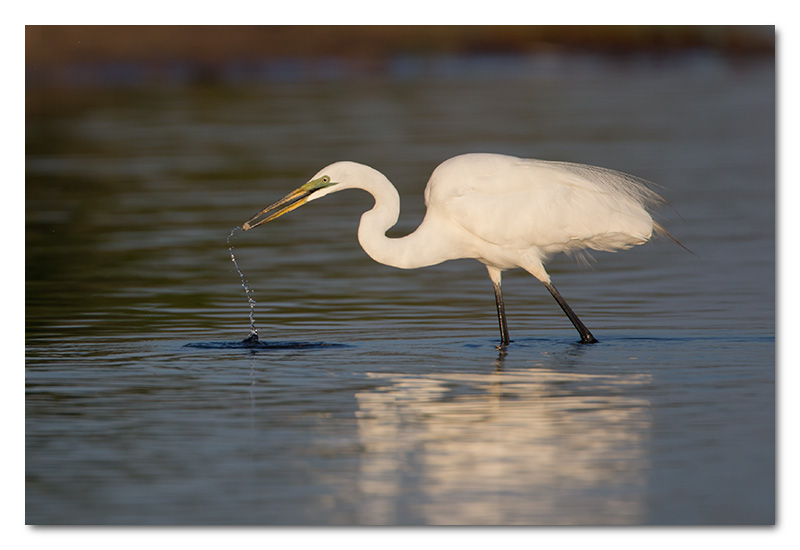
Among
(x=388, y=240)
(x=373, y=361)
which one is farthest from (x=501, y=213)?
(x=373, y=361)

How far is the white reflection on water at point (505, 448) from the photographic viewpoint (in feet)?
18.0

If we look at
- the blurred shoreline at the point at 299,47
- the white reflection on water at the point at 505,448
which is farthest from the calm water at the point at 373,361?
the blurred shoreline at the point at 299,47

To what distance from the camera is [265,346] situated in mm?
8602

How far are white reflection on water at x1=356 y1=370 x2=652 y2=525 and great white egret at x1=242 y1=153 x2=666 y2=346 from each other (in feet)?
3.62

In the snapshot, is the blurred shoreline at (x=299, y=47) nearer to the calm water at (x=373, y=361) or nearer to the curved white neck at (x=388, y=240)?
the calm water at (x=373, y=361)

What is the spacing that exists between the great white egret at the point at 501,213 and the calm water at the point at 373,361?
514mm

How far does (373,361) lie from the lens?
318 inches

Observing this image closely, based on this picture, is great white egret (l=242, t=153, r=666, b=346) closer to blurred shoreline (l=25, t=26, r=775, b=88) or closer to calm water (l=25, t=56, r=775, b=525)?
calm water (l=25, t=56, r=775, b=525)

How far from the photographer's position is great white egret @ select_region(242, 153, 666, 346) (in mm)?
8531

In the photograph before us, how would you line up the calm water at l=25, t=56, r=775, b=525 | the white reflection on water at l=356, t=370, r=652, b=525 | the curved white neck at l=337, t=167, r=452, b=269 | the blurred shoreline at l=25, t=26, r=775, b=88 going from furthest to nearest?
the blurred shoreline at l=25, t=26, r=775, b=88
the curved white neck at l=337, t=167, r=452, b=269
the calm water at l=25, t=56, r=775, b=525
the white reflection on water at l=356, t=370, r=652, b=525

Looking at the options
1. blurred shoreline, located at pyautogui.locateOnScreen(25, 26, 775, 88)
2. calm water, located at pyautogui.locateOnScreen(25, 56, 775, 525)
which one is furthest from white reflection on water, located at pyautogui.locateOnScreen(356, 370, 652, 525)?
blurred shoreline, located at pyautogui.locateOnScreen(25, 26, 775, 88)

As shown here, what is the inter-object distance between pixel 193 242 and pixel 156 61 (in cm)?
1314
